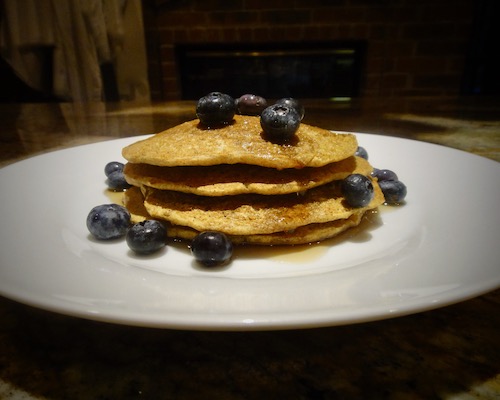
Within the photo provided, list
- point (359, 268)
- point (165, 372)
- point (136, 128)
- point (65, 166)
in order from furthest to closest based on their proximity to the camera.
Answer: point (136, 128) → point (65, 166) → point (359, 268) → point (165, 372)

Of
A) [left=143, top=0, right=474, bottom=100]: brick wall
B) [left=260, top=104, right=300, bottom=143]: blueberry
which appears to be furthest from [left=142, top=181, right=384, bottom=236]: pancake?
[left=143, top=0, right=474, bottom=100]: brick wall

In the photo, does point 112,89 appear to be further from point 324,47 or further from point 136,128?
point 136,128

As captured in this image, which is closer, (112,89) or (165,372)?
(165,372)

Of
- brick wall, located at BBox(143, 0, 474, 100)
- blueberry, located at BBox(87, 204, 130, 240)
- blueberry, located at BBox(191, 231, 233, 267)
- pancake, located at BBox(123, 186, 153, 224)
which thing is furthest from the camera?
brick wall, located at BBox(143, 0, 474, 100)

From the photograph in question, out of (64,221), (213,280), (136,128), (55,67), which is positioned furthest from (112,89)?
(213,280)

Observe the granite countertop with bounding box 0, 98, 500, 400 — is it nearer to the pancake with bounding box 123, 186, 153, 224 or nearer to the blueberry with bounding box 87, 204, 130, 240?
the blueberry with bounding box 87, 204, 130, 240

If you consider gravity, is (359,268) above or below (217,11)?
below
